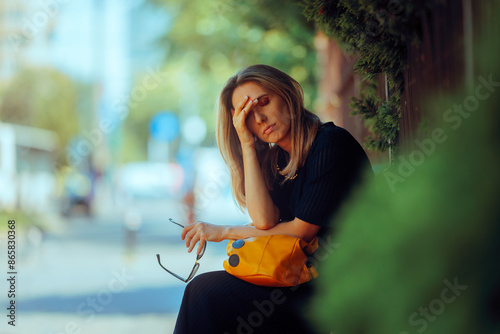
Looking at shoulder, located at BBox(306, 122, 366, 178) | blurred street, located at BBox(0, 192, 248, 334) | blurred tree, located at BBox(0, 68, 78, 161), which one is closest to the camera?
shoulder, located at BBox(306, 122, 366, 178)

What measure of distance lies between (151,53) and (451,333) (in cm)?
1443

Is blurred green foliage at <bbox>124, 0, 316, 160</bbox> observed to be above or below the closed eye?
above

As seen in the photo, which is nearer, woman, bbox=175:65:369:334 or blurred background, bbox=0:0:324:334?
woman, bbox=175:65:369:334

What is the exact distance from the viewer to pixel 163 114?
67.5 ft

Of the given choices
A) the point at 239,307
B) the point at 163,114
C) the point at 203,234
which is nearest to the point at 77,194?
the point at 163,114

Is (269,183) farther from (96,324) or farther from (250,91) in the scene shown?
(96,324)

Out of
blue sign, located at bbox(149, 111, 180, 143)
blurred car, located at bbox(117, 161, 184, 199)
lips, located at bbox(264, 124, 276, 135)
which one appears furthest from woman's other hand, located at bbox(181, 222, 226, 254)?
blurred car, located at bbox(117, 161, 184, 199)

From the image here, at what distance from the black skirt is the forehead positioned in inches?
30.6

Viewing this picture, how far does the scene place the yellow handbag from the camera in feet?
7.36

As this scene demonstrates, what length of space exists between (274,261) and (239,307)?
10.7 inches

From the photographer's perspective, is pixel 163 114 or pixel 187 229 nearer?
pixel 187 229

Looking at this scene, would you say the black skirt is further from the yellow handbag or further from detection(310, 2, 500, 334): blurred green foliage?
detection(310, 2, 500, 334): blurred green foliage

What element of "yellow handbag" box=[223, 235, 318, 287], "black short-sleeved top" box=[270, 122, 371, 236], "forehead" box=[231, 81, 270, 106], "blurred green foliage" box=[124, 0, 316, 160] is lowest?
"yellow handbag" box=[223, 235, 318, 287]

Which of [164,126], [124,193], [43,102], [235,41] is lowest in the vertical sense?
[124,193]
